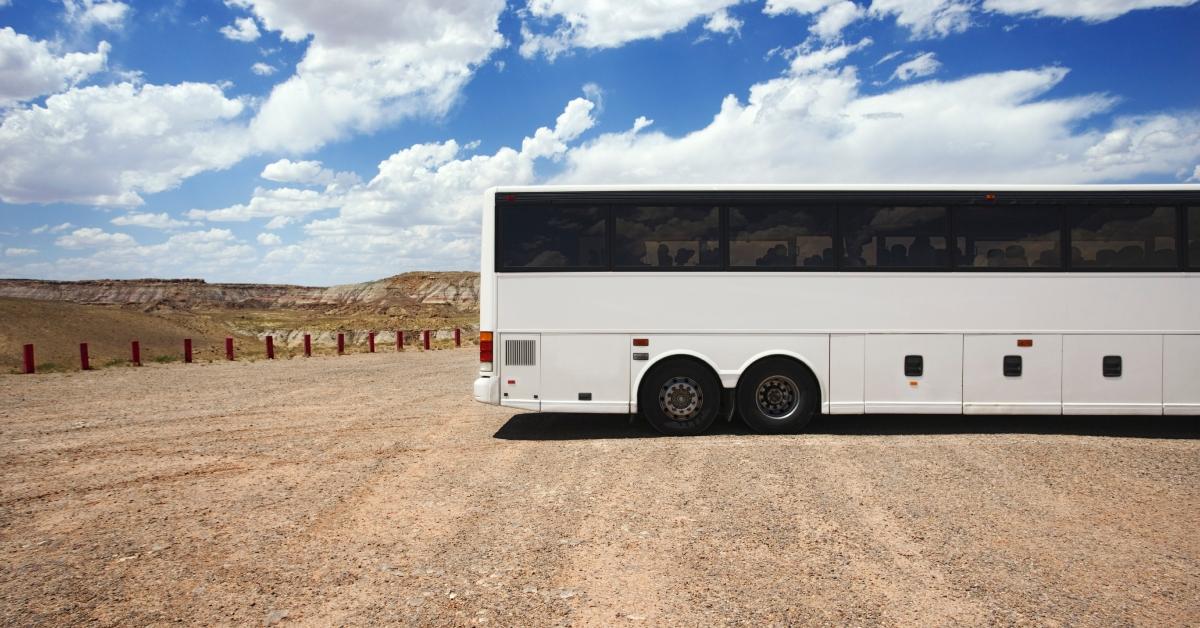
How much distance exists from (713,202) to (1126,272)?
543cm

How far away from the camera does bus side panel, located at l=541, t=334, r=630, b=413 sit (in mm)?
8852

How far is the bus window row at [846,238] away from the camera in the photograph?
8.74 m

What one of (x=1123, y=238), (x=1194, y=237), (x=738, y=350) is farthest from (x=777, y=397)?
(x=1194, y=237)

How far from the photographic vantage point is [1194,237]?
8.75 metres

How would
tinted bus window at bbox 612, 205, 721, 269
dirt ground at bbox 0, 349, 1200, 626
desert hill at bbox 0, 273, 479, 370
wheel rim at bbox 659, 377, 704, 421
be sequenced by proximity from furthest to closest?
desert hill at bbox 0, 273, 479, 370 < wheel rim at bbox 659, 377, 704, 421 < tinted bus window at bbox 612, 205, 721, 269 < dirt ground at bbox 0, 349, 1200, 626

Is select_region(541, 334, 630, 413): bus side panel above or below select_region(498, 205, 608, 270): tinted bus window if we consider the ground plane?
below

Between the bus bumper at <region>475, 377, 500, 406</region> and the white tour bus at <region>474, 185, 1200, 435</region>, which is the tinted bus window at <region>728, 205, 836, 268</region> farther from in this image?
the bus bumper at <region>475, 377, 500, 406</region>

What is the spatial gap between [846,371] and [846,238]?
1.75m

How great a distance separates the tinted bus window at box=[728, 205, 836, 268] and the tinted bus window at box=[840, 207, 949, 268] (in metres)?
0.26

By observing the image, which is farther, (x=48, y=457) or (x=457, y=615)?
(x=48, y=457)

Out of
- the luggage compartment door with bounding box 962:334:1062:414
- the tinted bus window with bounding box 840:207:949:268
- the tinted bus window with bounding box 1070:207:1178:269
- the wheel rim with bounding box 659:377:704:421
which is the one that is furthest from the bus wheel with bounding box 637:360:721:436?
the tinted bus window with bounding box 1070:207:1178:269

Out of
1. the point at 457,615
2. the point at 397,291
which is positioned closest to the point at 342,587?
the point at 457,615

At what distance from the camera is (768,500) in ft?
19.5

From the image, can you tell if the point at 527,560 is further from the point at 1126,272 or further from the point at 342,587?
the point at 1126,272
